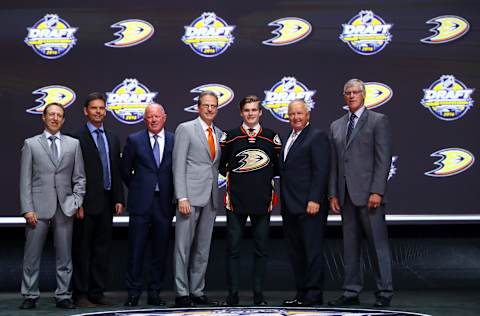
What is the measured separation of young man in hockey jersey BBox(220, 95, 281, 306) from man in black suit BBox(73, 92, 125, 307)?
0.80m

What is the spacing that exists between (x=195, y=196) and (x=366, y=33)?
2.15m

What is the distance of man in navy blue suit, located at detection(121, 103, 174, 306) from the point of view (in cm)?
467

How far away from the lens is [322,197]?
181 inches

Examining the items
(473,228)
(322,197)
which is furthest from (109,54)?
(473,228)

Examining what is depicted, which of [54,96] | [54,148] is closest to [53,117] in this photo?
[54,148]

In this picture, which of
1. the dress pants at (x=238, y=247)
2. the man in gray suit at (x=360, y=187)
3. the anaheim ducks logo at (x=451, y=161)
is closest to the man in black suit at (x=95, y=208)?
the dress pants at (x=238, y=247)

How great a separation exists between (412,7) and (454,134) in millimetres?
1089

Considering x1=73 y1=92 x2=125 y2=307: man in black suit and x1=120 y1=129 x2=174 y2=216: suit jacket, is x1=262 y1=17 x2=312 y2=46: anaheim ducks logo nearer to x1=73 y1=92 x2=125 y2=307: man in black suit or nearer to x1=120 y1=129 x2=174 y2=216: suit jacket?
x1=120 y1=129 x2=174 y2=216: suit jacket

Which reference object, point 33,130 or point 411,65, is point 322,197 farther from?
point 33,130

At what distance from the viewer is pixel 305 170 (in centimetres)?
461

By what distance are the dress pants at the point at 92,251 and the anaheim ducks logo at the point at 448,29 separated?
292cm

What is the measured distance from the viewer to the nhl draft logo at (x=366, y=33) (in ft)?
18.9

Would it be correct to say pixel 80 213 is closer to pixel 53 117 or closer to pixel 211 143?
pixel 53 117

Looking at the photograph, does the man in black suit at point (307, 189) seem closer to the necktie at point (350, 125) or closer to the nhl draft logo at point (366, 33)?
the necktie at point (350, 125)
